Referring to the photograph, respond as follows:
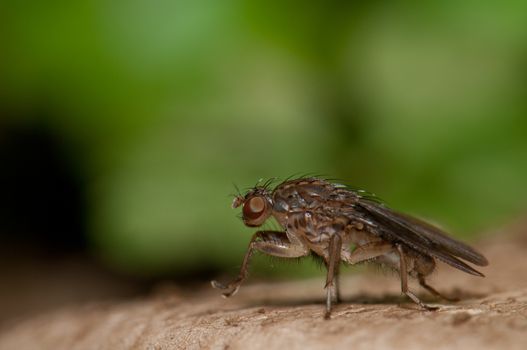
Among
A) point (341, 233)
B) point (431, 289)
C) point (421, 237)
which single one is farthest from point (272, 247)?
point (431, 289)

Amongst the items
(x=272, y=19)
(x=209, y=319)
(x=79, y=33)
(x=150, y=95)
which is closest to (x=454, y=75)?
(x=272, y=19)

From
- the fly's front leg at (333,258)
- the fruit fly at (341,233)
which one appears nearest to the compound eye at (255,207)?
the fruit fly at (341,233)

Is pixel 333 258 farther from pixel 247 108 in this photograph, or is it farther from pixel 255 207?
pixel 247 108

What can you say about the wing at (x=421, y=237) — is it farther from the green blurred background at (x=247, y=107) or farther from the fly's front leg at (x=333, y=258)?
the green blurred background at (x=247, y=107)

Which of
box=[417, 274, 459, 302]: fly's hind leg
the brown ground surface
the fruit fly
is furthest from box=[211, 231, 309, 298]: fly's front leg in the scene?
box=[417, 274, 459, 302]: fly's hind leg

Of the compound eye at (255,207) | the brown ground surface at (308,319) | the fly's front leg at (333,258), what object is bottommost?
the brown ground surface at (308,319)

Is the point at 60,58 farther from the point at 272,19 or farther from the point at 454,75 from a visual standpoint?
the point at 454,75

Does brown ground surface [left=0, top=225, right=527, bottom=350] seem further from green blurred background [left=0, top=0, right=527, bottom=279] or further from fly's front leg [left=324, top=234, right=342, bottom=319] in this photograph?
green blurred background [left=0, top=0, right=527, bottom=279]
